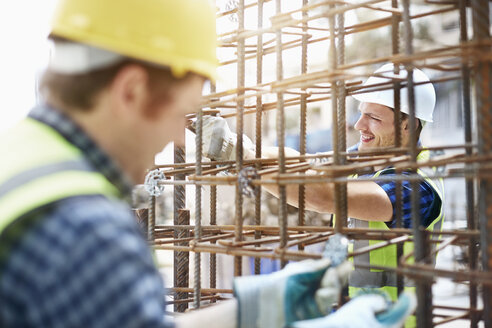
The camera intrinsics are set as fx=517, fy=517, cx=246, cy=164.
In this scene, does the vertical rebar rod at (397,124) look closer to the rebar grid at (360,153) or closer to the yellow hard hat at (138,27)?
the rebar grid at (360,153)

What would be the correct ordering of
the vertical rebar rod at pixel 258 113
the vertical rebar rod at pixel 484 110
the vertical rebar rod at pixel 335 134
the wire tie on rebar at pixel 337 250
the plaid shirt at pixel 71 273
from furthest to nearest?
the vertical rebar rod at pixel 258 113, the vertical rebar rod at pixel 335 134, the wire tie on rebar at pixel 337 250, the vertical rebar rod at pixel 484 110, the plaid shirt at pixel 71 273

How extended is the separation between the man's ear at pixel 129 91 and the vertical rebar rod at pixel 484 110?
5.37 ft

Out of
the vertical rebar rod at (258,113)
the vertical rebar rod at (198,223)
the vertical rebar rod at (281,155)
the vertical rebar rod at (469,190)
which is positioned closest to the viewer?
the vertical rebar rod at (281,155)

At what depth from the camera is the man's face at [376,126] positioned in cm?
527

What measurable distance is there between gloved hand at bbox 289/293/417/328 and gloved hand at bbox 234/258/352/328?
0.19 m

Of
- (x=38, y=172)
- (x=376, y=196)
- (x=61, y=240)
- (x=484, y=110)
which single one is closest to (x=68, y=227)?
(x=61, y=240)

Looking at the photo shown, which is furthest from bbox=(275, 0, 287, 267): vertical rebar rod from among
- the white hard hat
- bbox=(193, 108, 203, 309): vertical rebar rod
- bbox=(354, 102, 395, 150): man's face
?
bbox=(354, 102, 395, 150): man's face

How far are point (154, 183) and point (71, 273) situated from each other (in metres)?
3.02

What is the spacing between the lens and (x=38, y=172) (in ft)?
5.08

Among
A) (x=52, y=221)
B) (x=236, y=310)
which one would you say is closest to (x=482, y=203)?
(x=236, y=310)

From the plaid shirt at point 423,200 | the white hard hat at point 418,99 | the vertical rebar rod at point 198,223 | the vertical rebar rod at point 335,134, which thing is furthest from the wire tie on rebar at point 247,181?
the white hard hat at point 418,99

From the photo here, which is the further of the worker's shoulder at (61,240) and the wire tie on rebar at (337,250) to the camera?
the wire tie on rebar at (337,250)

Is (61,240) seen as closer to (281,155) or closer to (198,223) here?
(281,155)

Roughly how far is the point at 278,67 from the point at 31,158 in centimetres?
220
